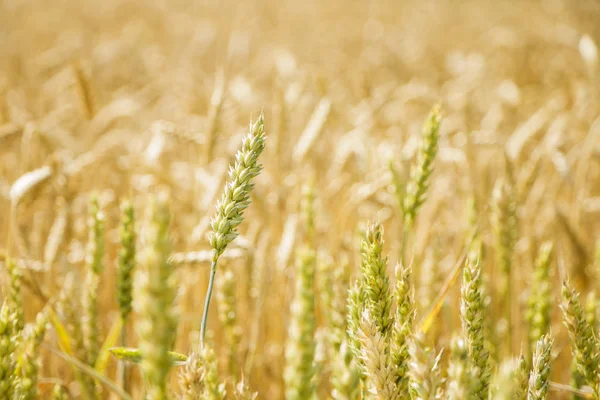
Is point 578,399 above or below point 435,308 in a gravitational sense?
below

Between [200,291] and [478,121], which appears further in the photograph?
[478,121]

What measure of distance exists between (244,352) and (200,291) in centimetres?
29

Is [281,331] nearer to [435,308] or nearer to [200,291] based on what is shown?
[200,291]

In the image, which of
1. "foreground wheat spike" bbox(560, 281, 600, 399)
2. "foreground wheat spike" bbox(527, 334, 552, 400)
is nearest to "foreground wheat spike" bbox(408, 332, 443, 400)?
"foreground wheat spike" bbox(527, 334, 552, 400)

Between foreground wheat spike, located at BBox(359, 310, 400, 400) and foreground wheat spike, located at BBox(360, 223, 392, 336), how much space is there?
53mm

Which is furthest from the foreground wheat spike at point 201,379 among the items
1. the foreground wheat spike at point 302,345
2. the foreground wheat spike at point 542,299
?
the foreground wheat spike at point 542,299

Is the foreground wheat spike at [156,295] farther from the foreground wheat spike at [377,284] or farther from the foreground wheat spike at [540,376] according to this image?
the foreground wheat spike at [540,376]

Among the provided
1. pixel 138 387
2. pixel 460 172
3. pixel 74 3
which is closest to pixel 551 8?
pixel 460 172

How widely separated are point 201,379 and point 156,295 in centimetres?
29

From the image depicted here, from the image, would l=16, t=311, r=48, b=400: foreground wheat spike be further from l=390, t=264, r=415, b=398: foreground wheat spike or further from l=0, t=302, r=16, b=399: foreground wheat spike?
l=390, t=264, r=415, b=398: foreground wheat spike

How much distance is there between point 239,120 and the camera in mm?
4297

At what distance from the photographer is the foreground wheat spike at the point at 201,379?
64 cm

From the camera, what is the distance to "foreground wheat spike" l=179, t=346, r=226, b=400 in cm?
64

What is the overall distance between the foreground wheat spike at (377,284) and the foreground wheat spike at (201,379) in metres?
0.25
